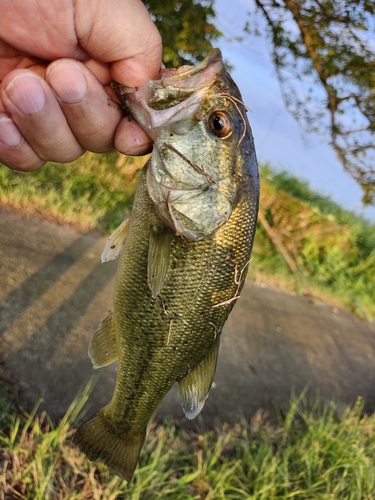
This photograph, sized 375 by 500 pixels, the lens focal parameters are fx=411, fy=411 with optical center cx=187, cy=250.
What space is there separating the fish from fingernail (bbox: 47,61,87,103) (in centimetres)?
19

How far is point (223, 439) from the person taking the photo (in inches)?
137

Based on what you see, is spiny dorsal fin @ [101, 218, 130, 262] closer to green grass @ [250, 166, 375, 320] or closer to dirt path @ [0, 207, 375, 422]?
dirt path @ [0, 207, 375, 422]

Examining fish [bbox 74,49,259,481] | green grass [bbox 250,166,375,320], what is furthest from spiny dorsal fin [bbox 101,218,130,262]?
green grass [bbox 250,166,375,320]

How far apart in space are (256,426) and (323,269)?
17.4 ft

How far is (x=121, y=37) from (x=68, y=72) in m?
0.28

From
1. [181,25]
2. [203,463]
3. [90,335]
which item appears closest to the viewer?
[203,463]

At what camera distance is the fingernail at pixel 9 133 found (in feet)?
5.54

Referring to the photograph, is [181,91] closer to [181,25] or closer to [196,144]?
[196,144]

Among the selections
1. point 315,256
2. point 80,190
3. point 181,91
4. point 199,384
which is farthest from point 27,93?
point 315,256

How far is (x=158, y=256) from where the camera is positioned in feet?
5.24

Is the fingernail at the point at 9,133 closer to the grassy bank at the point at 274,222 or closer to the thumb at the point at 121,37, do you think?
the thumb at the point at 121,37

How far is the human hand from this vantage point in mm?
1597

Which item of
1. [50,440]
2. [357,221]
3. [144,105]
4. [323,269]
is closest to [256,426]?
[50,440]

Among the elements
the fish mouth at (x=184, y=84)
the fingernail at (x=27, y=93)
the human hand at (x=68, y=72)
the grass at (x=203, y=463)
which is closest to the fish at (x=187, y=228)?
the fish mouth at (x=184, y=84)
